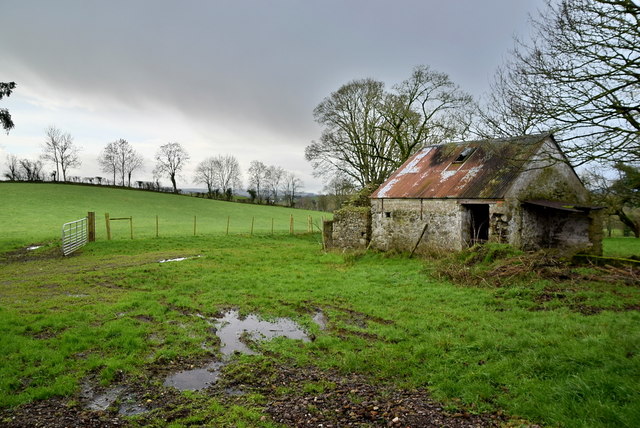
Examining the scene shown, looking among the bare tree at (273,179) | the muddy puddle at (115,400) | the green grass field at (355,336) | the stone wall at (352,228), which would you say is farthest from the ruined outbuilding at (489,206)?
the bare tree at (273,179)

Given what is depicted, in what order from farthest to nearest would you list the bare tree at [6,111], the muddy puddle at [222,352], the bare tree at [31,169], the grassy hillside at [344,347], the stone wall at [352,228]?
1. the bare tree at [31,169]
2. the stone wall at [352,228]
3. the bare tree at [6,111]
4. the muddy puddle at [222,352]
5. the grassy hillside at [344,347]

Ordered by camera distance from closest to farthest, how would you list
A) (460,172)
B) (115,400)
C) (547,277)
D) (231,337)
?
1. (115,400)
2. (231,337)
3. (547,277)
4. (460,172)

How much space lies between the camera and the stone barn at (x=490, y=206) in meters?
15.3

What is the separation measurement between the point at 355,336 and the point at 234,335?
2.52 meters

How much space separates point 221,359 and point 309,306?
3.49 metres

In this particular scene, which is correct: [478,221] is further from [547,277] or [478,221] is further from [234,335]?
[234,335]

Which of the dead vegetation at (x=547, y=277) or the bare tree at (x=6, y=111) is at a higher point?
the bare tree at (x=6, y=111)

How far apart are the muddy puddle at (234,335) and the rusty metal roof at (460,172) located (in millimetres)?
10191

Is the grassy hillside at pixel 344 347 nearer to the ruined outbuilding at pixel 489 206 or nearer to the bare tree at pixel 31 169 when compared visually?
the ruined outbuilding at pixel 489 206

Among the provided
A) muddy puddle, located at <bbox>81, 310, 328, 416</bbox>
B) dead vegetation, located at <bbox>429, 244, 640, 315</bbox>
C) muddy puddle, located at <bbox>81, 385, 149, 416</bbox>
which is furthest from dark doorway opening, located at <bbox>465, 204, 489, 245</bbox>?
muddy puddle, located at <bbox>81, 385, 149, 416</bbox>

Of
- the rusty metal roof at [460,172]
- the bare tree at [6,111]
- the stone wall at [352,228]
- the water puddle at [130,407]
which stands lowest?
the water puddle at [130,407]

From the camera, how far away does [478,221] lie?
57.7 ft

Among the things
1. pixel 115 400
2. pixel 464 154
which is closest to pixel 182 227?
pixel 464 154

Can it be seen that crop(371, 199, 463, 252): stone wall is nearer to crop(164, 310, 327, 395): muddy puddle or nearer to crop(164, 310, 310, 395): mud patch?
crop(164, 310, 327, 395): muddy puddle
